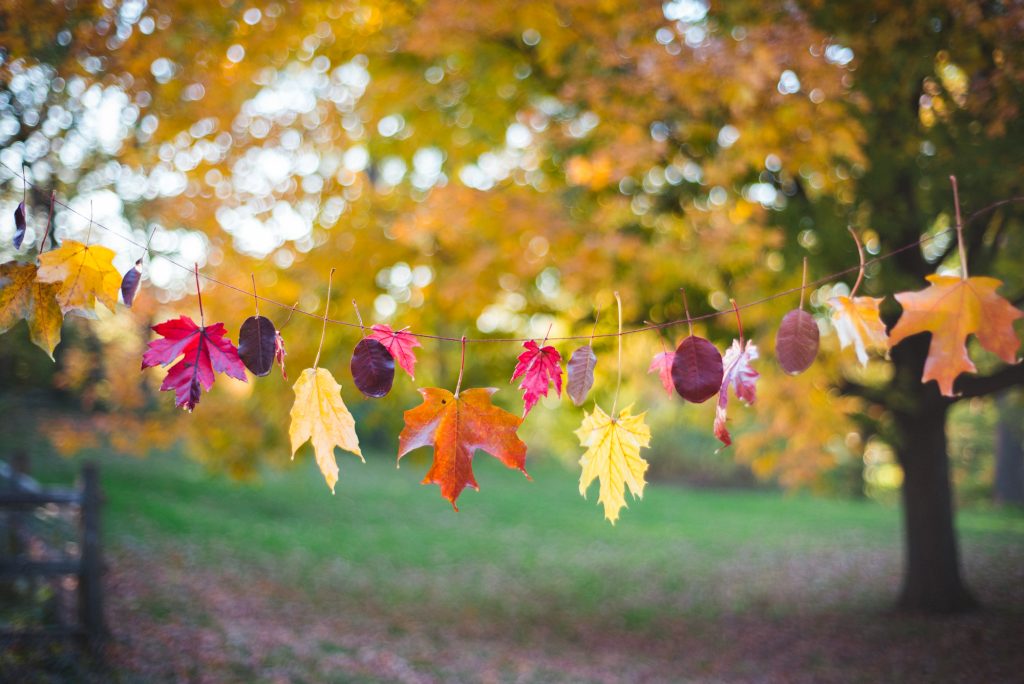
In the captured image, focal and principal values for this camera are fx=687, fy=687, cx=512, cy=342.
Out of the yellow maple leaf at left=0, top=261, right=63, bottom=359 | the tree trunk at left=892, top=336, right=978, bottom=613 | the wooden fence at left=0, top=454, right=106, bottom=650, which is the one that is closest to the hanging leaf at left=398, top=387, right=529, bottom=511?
the yellow maple leaf at left=0, top=261, right=63, bottom=359

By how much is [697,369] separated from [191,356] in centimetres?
115

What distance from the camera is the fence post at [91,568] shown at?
4.50 m

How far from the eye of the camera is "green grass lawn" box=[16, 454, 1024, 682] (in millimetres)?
5535

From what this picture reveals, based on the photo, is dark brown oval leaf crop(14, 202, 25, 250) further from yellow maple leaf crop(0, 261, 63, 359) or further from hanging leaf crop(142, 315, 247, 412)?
hanging leaf crop(142, 315, 247, 412)

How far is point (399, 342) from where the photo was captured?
69.3 inches

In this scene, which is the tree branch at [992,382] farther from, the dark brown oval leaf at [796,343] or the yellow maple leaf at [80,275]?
the yellow maple leaf at [80,275]

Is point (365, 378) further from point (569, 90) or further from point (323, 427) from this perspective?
point (569, 90)

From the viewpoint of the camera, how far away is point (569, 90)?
4.63 meters

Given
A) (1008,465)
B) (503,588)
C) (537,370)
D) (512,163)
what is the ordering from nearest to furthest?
(537,370) < (512,163) < (503,588) < (1008,465)

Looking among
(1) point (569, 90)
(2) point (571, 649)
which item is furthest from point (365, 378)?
(2) point (571, 649)

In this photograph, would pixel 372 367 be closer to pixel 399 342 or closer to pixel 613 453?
pixel 399 342

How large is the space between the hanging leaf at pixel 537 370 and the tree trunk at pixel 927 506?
5.57 m

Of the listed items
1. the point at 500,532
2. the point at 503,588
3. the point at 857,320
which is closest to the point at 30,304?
the point at 857,320

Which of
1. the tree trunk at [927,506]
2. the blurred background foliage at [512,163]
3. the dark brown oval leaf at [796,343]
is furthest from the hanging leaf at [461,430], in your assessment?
the tree trunk at [927,506]
